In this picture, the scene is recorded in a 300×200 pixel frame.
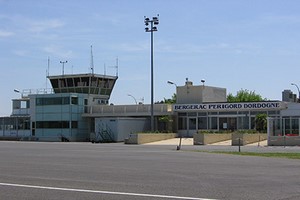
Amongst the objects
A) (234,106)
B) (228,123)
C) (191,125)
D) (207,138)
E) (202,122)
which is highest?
(234,106)

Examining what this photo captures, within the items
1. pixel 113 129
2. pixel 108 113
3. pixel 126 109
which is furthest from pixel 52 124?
pixel 113 129

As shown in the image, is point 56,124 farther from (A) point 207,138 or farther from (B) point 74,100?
(A) point 207,138

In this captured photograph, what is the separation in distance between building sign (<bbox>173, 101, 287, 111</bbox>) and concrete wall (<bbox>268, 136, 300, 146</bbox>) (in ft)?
36.4

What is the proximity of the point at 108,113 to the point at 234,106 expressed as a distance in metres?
16.1

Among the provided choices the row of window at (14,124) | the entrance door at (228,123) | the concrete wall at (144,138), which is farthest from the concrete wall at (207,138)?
the row of window at (14,124)

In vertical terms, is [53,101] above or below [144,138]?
above

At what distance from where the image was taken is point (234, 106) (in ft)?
192

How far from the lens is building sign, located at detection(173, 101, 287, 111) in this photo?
56.0m

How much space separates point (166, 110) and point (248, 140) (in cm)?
1572

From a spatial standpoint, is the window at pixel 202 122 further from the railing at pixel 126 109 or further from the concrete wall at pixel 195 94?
the railing at pixel 126 109

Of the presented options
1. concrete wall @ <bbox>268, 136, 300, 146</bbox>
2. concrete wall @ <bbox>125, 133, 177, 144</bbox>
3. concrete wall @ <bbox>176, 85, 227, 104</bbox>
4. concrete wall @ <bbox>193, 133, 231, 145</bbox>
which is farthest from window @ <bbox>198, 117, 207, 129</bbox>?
concrete wall @ <bbox>268, 136, 300, 146</bbox>

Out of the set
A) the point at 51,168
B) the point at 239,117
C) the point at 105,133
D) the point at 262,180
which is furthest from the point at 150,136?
the point at 262,180

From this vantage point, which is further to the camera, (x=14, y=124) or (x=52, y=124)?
(x=14, y=124)

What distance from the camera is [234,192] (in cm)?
1250
